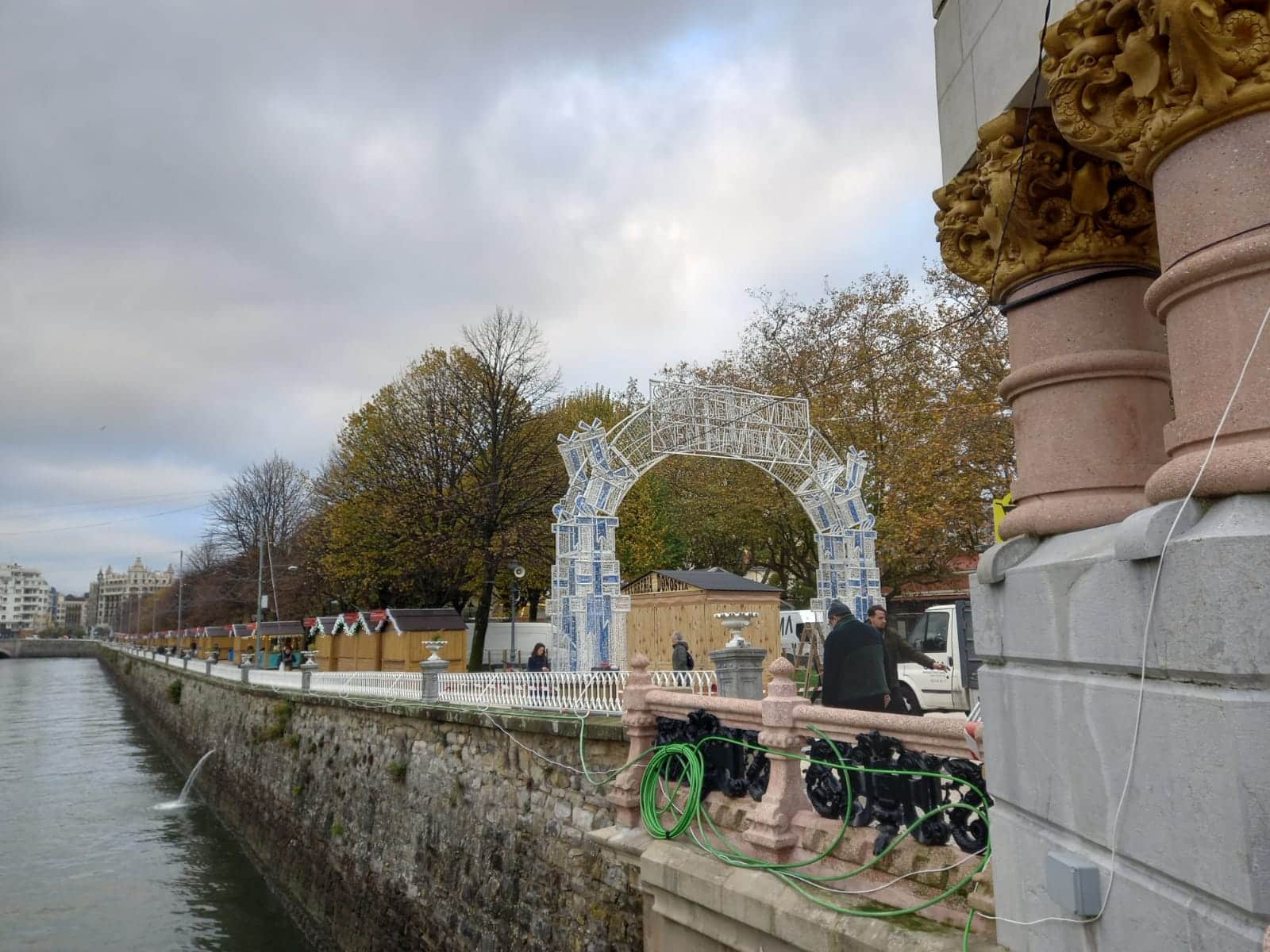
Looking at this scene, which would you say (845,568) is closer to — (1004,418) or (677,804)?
(1004,418)

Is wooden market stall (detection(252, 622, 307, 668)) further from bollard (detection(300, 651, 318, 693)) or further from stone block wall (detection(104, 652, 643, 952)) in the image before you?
stone block wall (detection(104, 652, 643, 952))

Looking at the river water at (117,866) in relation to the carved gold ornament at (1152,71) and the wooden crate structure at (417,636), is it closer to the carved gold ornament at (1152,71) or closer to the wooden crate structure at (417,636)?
the wooden crate structure at (417,636)

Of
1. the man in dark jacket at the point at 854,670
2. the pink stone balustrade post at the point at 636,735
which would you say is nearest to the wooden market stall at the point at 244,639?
the pink stone balustrade post at the point at 636,735

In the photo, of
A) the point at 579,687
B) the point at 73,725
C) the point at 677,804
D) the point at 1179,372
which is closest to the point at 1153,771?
the point at 1179,372

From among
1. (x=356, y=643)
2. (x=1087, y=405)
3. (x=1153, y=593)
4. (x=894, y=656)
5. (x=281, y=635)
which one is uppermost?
(x=1087, y=405)

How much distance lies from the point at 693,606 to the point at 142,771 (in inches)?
752

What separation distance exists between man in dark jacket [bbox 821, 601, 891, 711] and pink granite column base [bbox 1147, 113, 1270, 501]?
159 inches

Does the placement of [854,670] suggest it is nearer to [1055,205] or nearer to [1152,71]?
[1055,205]

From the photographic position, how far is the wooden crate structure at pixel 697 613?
679 inches

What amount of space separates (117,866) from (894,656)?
15348mm

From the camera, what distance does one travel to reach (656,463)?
16906 millimetres

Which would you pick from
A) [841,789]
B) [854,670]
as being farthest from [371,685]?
[841,789]

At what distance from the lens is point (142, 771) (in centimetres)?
2692

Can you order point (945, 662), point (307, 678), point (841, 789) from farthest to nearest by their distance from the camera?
point (307, 678), point (945, 662), point (841, 789)
